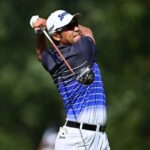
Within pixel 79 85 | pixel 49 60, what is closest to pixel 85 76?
pixel 79 85

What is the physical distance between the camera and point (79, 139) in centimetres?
1250

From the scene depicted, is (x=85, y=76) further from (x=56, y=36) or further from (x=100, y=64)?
(x=100, y=64)

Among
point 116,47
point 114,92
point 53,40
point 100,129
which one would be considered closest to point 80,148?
point 100,129

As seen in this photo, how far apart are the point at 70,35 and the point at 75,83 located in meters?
0.51

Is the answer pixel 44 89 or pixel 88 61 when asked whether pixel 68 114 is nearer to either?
pixel 88 61

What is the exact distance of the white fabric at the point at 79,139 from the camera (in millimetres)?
12516

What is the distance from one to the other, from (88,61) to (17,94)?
14.7m

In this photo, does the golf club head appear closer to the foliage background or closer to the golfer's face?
the golfer's face

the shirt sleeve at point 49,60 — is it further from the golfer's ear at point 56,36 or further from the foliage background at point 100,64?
Result: the foliage background at point 100,64

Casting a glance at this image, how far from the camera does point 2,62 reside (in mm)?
27422

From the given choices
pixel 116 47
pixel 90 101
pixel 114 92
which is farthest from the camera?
pixel 116 47

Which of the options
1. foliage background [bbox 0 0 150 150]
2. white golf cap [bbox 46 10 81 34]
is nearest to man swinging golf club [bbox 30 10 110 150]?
white golf cap [bbox 46 10 81 34]

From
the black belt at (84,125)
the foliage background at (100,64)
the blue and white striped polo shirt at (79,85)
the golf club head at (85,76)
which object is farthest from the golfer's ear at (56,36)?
the foliage background at (100,64)

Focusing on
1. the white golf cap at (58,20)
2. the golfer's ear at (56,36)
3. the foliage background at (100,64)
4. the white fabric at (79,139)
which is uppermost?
the white golf cap at (58,20)
